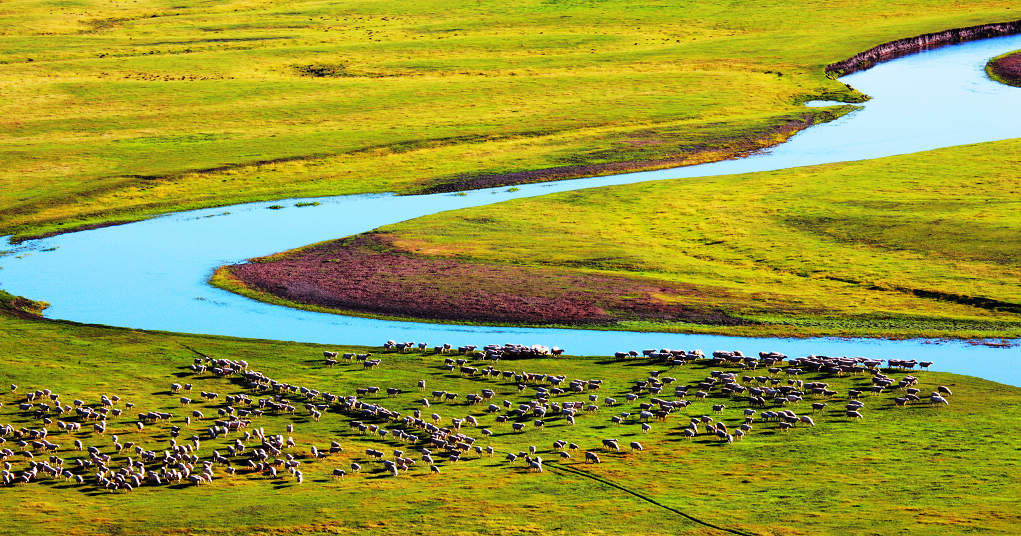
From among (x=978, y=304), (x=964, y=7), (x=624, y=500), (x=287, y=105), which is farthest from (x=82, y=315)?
(x=964, y=7)

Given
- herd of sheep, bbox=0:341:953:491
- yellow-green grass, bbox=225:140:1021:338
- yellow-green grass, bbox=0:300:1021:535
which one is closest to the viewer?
yellow-green grass, bbox=0:300:1021:535

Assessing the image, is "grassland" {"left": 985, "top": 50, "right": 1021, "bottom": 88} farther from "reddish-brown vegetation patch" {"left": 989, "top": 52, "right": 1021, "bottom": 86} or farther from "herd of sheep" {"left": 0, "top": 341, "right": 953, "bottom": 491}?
"herd of sheep" {"left": 0, "top": 341, "right": 953, "bottom": 491}

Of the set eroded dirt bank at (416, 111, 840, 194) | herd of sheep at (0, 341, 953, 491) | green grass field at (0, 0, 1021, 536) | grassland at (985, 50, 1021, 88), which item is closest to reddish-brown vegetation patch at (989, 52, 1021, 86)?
grassland at (985, 50, 1021, 88)

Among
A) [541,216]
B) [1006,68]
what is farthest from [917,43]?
[541,216]

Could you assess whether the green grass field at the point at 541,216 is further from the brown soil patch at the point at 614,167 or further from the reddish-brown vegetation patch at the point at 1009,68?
the reddish-brown vegetation patch at the point at 1009,68

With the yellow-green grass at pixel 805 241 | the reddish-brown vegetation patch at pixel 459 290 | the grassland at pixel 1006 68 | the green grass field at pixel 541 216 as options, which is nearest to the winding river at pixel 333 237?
the reddish-brown vegetation patch at pixel 459 290

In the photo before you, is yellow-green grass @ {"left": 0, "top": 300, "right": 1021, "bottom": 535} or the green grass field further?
the green grass field

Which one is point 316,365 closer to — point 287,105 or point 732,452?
point 732,452
